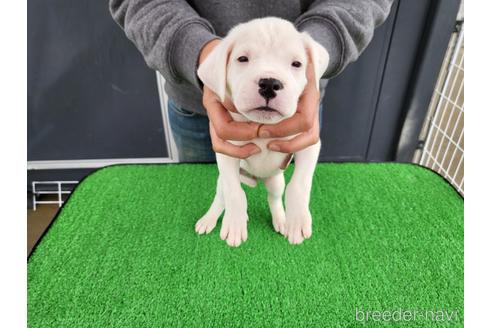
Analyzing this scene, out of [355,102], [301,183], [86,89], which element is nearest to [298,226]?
[301,183]

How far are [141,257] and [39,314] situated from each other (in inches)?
11.4

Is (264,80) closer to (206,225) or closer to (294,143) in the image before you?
(294,143)

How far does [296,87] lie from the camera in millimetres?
743

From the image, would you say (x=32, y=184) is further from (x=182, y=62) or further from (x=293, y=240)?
(x=293, y=240)

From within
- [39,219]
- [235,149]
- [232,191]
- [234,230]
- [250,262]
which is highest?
[235,149]

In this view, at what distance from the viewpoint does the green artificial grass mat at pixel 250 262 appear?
0.95 meters

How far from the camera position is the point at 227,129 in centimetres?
82

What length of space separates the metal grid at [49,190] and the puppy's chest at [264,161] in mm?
1672

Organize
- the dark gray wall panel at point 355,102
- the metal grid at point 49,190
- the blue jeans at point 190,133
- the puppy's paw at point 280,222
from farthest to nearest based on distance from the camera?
the metal grid at point 49,190, the dark gray wall panel at point 355,102, the blue jeans at point 190,133, the puppy's paw at point 280,222

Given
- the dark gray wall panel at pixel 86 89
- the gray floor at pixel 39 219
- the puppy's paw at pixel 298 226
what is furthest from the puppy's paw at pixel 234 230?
the gray floor at pixel 39 219

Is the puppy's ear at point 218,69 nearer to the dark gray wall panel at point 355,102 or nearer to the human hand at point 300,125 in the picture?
the human hand at point 300,125

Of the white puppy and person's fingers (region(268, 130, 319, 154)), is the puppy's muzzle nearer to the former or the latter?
the white puppy

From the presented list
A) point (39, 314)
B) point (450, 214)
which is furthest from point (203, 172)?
point (450, 214)

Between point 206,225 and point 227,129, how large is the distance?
456mm
